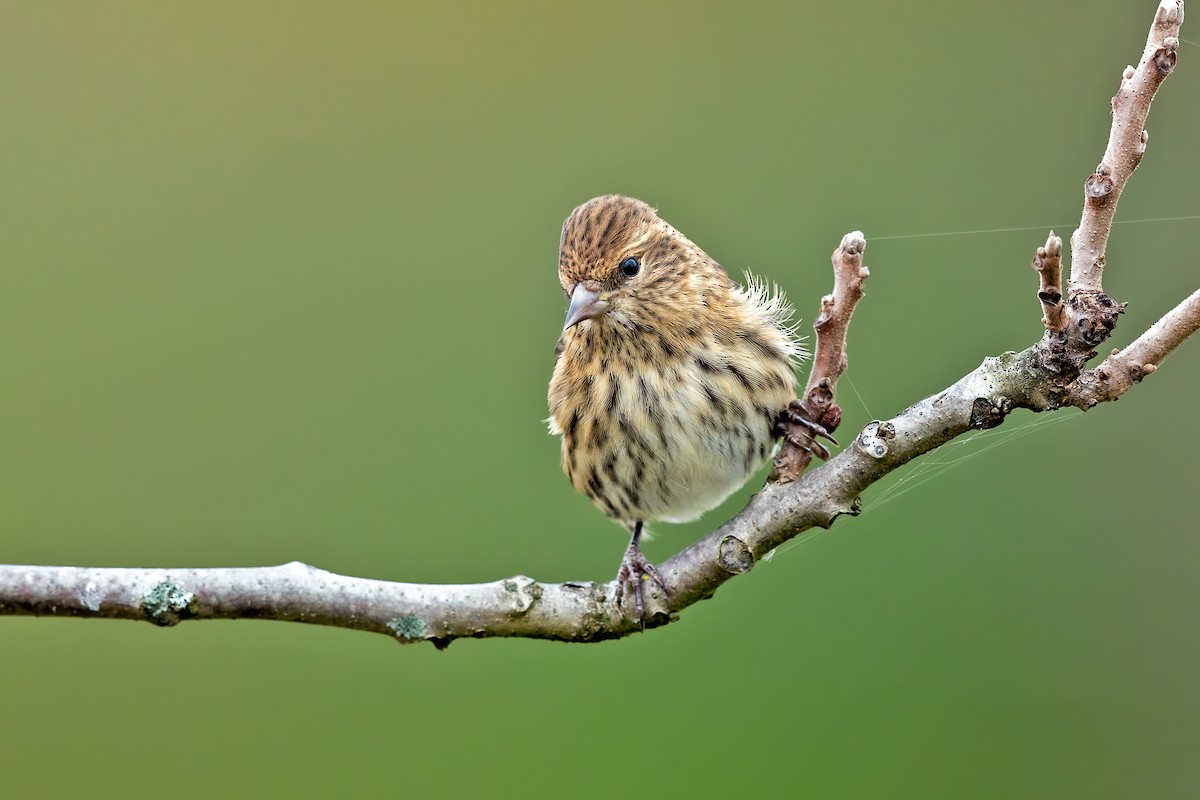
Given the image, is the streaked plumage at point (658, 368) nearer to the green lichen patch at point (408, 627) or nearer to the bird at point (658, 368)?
the bird at point (658, 368)

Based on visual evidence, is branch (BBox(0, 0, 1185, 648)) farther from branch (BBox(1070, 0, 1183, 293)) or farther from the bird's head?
the bird's head

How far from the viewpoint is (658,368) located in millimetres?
2885

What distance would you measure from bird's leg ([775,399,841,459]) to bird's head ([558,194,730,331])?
0.49 metres

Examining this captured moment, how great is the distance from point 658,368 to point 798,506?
0.73 m

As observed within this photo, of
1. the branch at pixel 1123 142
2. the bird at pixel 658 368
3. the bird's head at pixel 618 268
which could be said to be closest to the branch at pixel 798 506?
the branch at pixel 1123 142

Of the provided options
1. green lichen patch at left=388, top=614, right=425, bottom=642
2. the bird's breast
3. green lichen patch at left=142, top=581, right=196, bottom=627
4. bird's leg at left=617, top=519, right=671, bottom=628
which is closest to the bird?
the bird's breast

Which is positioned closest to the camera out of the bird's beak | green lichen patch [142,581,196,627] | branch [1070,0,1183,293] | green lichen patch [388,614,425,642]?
branch [1070,0,1183,293]

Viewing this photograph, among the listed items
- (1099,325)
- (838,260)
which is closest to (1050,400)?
(1099,325)

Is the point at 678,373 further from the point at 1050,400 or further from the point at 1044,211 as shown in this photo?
the point at 1044,211

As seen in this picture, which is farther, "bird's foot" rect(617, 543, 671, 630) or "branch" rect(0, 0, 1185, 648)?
"bird's foot" rect(617, 543, 671, 630)

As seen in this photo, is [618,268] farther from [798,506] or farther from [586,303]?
[798,506]

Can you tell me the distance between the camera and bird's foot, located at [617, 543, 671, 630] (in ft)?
7.92

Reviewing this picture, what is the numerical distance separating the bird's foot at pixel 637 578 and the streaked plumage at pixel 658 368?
175 mm

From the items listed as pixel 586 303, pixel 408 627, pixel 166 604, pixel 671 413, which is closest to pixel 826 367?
pixel 671 413
